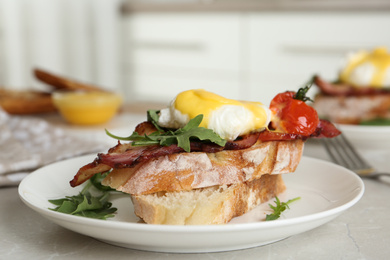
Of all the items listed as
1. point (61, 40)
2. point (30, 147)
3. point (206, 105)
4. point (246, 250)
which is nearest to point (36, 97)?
point (30, 147)

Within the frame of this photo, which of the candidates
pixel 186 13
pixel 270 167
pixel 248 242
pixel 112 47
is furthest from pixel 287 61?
pixel 248 242

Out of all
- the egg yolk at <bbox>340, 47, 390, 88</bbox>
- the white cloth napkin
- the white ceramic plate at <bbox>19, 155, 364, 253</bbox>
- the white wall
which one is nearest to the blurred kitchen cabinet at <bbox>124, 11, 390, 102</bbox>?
the white wall

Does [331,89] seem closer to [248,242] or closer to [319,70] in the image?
[248,242]

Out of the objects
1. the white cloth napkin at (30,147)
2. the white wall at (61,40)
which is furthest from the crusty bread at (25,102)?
the white wall at (61,40)

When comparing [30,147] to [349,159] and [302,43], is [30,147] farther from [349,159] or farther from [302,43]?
[302,43]

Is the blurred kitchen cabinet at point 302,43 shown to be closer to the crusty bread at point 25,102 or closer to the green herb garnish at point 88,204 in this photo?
the crusty bread at point 25,102
